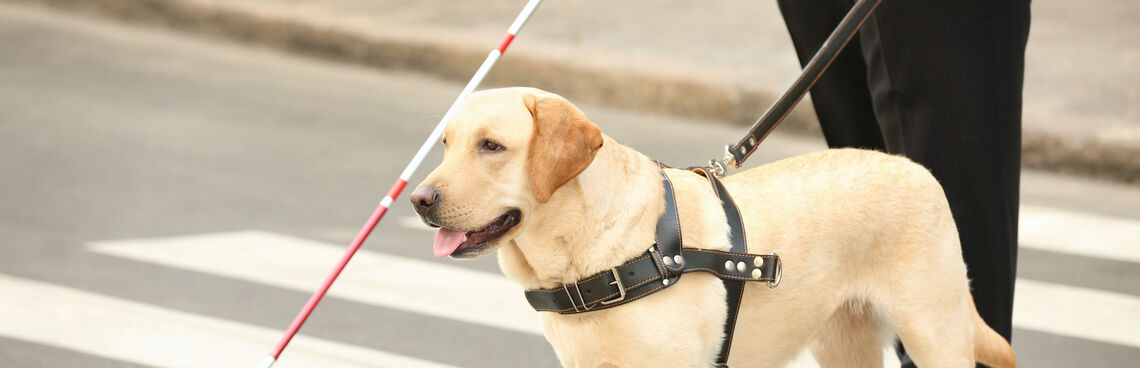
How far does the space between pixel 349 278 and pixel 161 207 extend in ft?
5.19

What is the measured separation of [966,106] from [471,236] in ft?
5.71

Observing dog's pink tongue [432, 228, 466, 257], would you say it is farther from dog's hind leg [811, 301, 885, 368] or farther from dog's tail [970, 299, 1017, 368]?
dog's tail [970, 299, 1017, 368]

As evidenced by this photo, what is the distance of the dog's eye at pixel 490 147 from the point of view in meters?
3.18

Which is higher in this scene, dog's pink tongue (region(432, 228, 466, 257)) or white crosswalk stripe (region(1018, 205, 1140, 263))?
dog's pink tongue (region(432, 228, 466, 257))

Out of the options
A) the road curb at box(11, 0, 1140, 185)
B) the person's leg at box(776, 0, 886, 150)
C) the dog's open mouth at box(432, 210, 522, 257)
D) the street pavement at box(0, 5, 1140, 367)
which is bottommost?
the road curb at box(11, 0, 1140, 185)

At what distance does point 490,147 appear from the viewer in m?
3.19

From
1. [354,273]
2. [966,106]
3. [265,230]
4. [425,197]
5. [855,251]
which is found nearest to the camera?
[425,197]

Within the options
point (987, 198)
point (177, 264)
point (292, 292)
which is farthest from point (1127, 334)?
point (177, 264)

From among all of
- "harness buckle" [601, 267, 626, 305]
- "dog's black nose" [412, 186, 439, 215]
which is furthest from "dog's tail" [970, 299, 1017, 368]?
"dog's black nose" [412, 186, 439, 215]

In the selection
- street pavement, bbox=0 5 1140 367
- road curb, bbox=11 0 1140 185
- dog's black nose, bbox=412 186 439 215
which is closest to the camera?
dog's black nose, bbox=412 186 439 215

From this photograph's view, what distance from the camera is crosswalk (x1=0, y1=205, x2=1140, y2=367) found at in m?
5.31

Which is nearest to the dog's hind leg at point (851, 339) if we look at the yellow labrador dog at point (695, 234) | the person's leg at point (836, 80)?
the yellow labrador dog at point (695, 234)

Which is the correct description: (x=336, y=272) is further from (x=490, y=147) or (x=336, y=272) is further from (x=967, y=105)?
(x=967, y=105)

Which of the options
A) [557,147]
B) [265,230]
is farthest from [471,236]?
[265,230]
